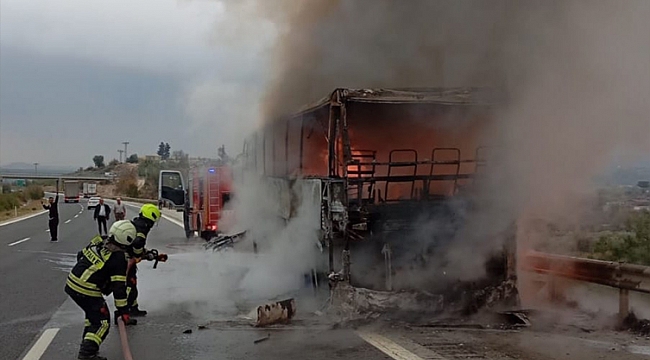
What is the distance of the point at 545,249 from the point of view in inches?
321

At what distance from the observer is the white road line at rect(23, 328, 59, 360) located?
5383mm

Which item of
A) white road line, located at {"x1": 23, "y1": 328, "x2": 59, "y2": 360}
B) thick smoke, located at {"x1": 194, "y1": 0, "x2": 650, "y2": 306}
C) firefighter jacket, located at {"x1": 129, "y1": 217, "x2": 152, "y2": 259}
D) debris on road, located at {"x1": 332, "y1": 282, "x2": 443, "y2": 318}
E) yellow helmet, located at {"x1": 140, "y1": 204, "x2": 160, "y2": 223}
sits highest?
thick smoke, located at {"x1": 194, "y1": 0, "x2": 650, "y2": 306}

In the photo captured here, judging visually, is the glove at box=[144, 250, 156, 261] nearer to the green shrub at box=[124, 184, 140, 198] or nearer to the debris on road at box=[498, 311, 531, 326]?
the debris on road at box=[498, 311, 531, 326]

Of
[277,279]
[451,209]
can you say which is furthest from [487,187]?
[277,279]

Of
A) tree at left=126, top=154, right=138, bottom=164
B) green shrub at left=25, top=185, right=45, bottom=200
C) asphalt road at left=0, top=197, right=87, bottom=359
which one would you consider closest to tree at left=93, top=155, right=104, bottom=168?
tree at left=126, top=154, right=138, bottom=164

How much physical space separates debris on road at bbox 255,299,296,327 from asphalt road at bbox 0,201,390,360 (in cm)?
11

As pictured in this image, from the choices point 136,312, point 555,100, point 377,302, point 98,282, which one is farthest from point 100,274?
point 555,100

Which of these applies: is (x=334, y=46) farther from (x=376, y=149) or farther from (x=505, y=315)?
(x=505, y=315)

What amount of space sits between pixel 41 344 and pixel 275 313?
216cm

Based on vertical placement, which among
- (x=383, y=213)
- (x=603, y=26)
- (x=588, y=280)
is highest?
Result: (x=603, y=26)

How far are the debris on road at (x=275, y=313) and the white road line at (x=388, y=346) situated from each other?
84 cm

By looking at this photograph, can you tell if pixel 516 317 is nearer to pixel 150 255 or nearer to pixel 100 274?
pixel 150 255

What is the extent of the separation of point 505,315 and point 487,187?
137 cm

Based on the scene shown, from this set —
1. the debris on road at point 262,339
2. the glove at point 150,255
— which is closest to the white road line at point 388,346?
the debris on road at point 262,339
